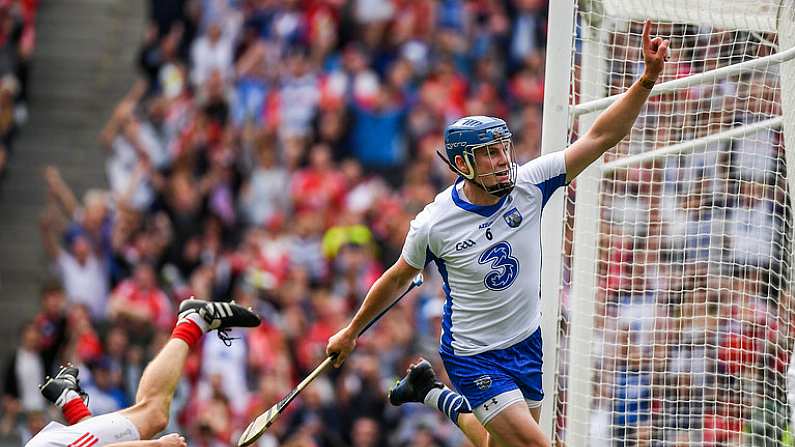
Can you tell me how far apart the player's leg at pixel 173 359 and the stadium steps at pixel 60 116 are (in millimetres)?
6697

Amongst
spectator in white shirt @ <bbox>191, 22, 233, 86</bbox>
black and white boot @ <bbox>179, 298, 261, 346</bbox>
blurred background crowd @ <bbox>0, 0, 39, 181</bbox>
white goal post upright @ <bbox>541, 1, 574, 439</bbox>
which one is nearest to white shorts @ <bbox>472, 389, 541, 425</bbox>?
white goal post upright @ <bbox>541, 1, 574, 439</bbox>

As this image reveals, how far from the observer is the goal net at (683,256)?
289 inches

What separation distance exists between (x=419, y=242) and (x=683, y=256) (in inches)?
62.6

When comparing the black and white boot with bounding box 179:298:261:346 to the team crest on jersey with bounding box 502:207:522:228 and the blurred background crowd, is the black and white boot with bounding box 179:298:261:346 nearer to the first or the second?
the team crest on jersey with bounding box 502:207:522:228

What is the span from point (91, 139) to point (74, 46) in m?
1.57

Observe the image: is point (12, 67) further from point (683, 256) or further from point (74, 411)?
point (683, 256)

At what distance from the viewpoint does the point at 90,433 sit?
722 centimetres

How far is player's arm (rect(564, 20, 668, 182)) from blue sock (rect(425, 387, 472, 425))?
147 centimetres

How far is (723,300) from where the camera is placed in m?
7.53

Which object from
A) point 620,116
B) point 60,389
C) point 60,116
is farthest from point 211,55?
point 620,116

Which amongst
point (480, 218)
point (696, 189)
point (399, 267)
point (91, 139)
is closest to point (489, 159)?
point (480, 218)

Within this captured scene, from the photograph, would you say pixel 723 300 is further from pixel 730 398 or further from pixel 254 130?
pixel 254 130

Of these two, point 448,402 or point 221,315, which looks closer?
point 448,402

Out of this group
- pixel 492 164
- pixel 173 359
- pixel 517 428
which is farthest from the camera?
pixel 173 359
